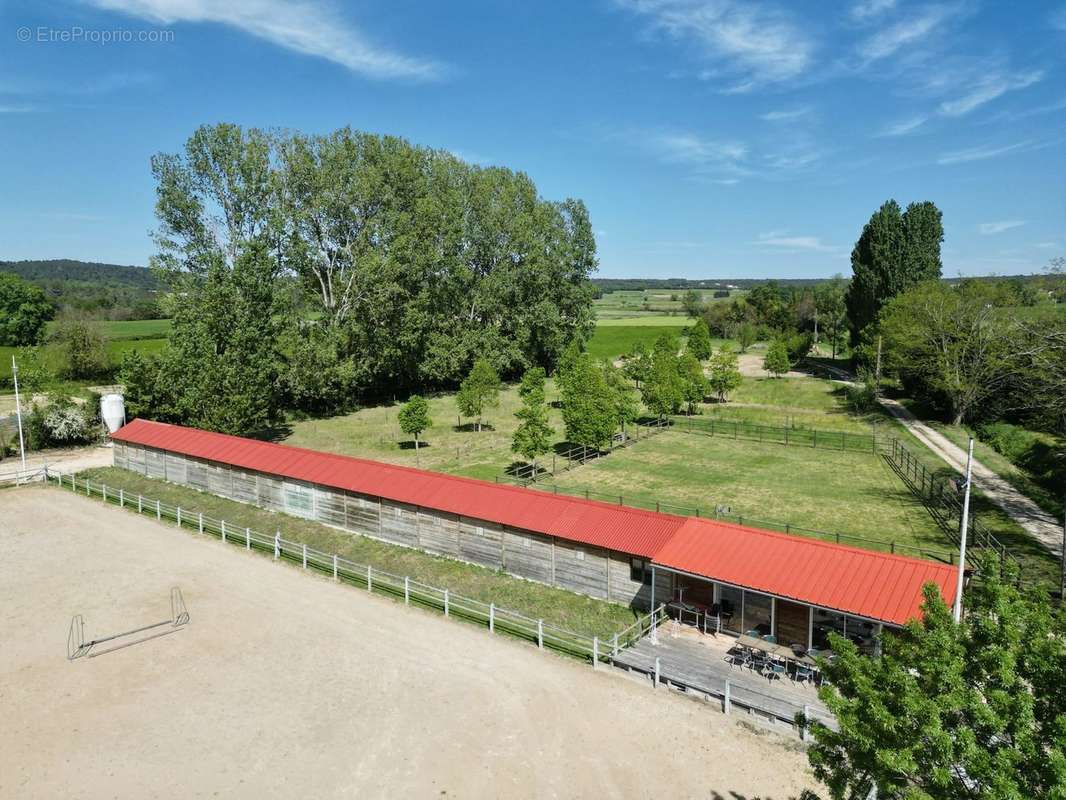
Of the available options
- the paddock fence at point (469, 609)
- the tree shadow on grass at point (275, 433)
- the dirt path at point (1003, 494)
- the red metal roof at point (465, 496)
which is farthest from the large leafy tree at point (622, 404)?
the tree shadow on grass at point (275, 433)

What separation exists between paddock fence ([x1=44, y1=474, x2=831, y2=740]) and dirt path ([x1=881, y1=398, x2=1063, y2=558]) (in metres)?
18.0

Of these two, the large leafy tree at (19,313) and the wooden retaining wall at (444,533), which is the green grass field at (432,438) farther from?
the large leafy tree at (19,313)

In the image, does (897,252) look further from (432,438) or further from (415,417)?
(415,417)

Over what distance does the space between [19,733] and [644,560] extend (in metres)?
16.3

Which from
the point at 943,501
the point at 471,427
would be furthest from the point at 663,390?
the point at 943,501

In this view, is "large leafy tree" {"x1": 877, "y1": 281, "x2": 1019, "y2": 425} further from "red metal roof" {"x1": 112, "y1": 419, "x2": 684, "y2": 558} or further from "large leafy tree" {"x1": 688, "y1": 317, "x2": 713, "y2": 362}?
"red metal roof" {"x1": 112, "y1": 419, "x2": 684, "y2": 558}

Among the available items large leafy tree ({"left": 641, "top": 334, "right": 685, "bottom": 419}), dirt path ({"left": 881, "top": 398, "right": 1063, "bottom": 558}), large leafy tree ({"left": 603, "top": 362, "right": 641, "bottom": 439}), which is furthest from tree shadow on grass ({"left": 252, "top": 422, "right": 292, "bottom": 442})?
dirt path ({"left": 881, "top": 398, "right": 1063, "bottom": 558})

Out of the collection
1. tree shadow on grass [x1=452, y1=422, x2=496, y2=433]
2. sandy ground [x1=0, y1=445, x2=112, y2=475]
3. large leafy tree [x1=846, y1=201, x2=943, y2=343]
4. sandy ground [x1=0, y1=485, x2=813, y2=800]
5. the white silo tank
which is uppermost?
large leafy tree [x1=846, y1=201, x2=943, y2=343]

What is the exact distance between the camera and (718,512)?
28.9 meters

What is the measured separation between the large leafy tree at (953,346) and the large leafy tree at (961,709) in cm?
4189

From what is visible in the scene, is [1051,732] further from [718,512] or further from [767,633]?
[718,512]

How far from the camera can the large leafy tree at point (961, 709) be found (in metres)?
7.88

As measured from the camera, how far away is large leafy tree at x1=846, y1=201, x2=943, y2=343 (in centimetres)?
7225

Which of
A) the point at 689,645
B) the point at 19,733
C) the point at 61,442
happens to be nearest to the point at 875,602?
the point at 689,645
